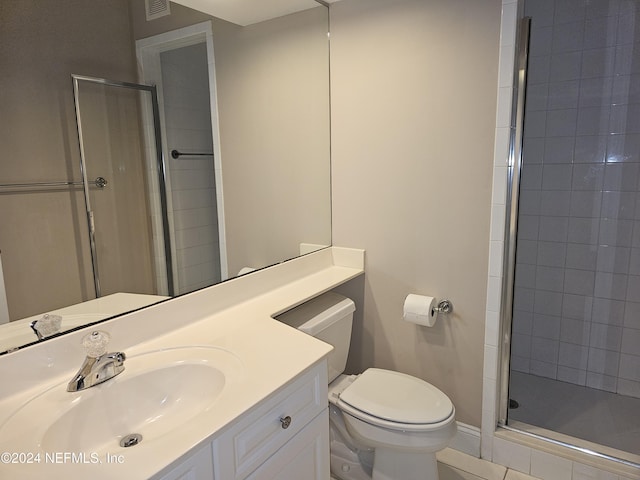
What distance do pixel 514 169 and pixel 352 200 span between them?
77cm

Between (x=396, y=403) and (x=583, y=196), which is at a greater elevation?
(x=583, y=196)

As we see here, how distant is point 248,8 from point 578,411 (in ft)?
8.70

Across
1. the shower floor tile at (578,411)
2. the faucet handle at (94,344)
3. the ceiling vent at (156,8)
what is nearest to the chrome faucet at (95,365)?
the faucet handle at (94,344)

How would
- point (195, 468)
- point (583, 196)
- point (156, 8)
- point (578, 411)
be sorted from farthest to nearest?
1. point (583, 196)
2. point (578, 411)
3. point (156, 8)
4. point (195, 468)

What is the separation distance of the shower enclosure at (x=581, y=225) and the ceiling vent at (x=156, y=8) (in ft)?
5.69

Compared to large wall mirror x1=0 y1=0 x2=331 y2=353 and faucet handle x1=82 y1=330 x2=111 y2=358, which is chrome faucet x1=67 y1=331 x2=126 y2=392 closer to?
faucet handle x1=82 y1=330 x2=111 y2=358

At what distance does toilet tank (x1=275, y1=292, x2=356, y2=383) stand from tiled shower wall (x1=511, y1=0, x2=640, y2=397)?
4.50ft

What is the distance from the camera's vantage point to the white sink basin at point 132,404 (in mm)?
1011

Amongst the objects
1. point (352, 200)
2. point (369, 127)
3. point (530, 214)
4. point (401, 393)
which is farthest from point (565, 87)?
point (401, 393)

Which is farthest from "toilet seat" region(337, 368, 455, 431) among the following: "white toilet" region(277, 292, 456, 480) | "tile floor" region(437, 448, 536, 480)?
"tile floor" region(437, 448, 536, 480)

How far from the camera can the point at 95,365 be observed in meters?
1.14

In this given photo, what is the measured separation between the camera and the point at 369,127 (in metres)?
2.10

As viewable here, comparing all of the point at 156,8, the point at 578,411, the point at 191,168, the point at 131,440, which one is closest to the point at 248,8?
the point at 156,8

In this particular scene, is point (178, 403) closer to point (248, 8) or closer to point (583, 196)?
point (248, 8)
